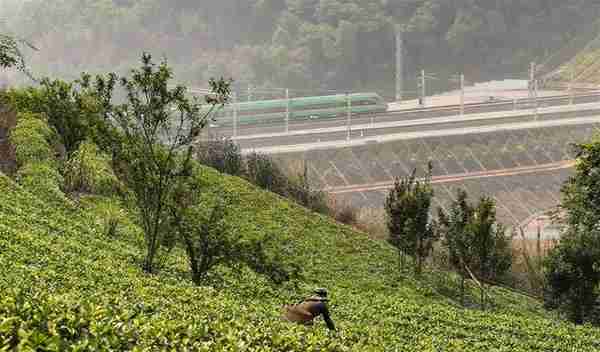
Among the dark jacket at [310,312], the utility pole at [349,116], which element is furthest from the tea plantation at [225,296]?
the utility pole at [349,116]

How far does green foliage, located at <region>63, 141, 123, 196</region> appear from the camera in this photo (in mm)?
22969

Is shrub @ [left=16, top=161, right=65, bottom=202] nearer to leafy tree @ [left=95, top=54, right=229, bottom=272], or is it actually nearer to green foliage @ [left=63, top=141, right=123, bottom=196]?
green foliage @ [left=63, top=141, right=123, bottom=196]

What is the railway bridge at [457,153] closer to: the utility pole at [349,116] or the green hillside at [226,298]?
the utility pole at [349,116]

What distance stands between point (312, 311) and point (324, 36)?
8238cm

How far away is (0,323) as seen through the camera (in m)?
5.48

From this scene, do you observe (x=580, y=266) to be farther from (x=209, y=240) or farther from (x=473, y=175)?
(x=473, y=175)

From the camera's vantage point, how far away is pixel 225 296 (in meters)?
13.1

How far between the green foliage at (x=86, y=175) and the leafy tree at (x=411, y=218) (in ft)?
27.7

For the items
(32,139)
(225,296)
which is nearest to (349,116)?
(32,139)

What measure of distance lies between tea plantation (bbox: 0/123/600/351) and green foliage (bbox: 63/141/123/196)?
0.94 m

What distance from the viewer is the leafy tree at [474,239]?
774 inches

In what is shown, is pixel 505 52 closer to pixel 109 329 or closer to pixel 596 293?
pixel 596 293

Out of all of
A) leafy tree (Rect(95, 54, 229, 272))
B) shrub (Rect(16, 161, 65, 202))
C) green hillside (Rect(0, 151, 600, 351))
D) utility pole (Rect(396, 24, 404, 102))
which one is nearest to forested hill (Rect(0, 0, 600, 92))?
utility pole (Rect(396, 24, 404, 102))

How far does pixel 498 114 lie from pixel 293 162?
2045cm
